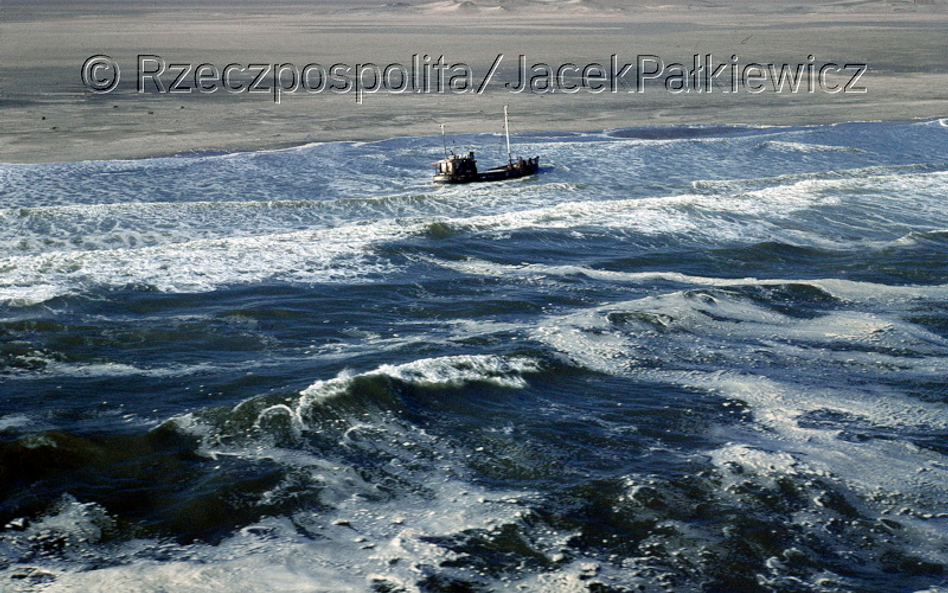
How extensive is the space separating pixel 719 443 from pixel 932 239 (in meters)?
13.9

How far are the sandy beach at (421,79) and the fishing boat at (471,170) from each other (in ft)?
30.0

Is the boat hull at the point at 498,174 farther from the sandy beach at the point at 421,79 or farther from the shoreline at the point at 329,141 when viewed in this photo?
the sandy beach at the point at 421,79

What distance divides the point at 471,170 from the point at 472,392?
17041mm

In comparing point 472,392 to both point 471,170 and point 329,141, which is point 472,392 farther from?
point 329,141

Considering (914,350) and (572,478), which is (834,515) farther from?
(914,350)

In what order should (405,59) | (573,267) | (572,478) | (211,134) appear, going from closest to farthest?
(572,478) < (573,267) < (211,134) < (405,59)

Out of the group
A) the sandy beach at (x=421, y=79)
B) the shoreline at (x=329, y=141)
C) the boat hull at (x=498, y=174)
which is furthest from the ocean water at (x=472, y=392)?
the sandy beach at (x=421, y=79)

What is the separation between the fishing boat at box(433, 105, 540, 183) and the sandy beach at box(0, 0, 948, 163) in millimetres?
9148

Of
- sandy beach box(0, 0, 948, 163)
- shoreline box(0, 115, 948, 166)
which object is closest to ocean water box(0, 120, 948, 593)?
shoreline box(0, 115, 948, 166)

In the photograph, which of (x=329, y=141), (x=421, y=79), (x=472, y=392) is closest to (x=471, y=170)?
A: (x=329, y=141)

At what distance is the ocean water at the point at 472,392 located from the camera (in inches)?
443

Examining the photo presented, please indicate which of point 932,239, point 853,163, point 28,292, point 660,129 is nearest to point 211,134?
point 660,129

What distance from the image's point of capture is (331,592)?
1052cm

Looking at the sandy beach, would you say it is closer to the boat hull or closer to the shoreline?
the shoreline
